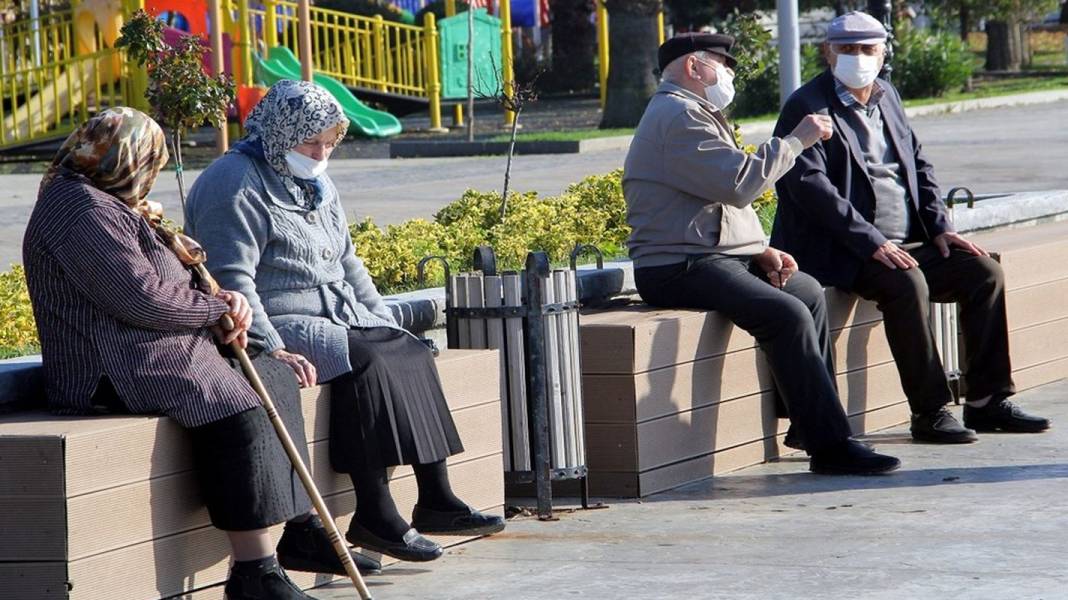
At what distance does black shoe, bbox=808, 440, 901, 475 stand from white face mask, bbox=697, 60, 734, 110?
131cm

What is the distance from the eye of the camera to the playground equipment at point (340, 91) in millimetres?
23578

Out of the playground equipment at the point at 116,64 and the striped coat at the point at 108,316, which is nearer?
the striped coat at the point at 108,316

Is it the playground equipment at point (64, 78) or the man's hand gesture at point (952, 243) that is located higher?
the playground equipment at point (64, 78)

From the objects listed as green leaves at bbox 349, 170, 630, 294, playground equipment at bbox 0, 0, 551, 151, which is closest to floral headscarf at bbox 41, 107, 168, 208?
green leaves at bbox 349, 170, 630, 294

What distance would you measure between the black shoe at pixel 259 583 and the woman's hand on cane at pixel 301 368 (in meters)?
0.56

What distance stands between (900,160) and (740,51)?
14.2 feet

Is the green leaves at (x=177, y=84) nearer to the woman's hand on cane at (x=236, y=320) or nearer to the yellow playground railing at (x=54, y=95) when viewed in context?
the woman's hand on cane at (x=236, y=320)

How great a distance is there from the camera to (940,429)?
287 inches

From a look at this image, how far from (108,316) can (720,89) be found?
2816 millimetres

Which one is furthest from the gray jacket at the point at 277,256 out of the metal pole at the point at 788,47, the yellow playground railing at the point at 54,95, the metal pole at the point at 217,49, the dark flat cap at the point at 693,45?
the yellow playground railing at the point at 54,95

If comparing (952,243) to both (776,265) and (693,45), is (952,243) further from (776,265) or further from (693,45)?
(693,45)

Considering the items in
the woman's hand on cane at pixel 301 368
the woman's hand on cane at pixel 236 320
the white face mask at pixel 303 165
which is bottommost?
the woman's hand on cane at pixel 301 368

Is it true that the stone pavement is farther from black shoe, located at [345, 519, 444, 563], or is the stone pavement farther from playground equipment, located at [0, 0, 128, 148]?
playground equipment, located at [0, 0, 128, 148]

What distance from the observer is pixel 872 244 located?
7238mm
